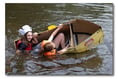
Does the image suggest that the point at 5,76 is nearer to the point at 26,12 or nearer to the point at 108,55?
the point at 26,12

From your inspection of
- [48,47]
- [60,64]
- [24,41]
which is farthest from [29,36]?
[60,64]

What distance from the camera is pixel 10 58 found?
130 inches

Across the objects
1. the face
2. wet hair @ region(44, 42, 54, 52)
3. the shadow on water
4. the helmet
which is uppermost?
the helmet

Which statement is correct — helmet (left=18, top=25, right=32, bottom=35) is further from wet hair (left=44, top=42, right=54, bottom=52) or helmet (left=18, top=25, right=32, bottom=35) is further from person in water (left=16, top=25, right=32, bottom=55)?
wet hair (left=44, top=42, right=54, bottom=52)

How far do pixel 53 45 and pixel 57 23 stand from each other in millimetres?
199

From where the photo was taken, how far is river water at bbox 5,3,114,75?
325 centimetres

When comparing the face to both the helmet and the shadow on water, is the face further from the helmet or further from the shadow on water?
the shadow on water

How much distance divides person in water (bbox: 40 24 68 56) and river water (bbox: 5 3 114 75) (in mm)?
45

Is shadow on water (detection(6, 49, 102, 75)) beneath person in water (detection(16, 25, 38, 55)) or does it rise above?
beneath

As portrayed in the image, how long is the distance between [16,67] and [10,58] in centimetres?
10

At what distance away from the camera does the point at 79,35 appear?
3295 mm

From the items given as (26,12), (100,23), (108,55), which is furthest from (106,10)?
(26,12)

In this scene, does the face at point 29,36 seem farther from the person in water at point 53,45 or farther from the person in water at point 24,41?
the person in water at point 53,45

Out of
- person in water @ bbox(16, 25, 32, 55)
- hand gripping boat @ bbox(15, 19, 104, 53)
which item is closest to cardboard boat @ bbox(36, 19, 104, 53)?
hand gripping boat @ bbox(15, 19, 104, 53)
